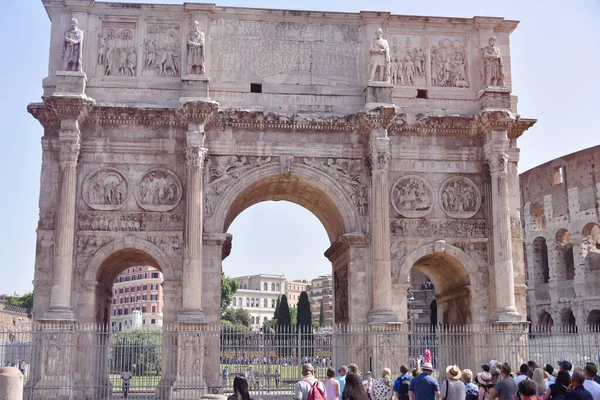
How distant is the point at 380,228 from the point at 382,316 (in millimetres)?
2233

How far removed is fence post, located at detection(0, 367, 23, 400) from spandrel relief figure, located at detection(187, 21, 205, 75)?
489 inches

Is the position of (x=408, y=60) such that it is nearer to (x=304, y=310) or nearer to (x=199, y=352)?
(x=199, y=352)

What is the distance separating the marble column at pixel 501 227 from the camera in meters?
19.1

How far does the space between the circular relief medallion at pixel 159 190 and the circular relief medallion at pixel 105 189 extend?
0.45m

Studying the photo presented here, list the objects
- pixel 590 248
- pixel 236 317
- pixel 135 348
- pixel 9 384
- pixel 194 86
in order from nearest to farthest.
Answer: pixel 9 384 < pixel 135 348 < pixel 194 86 < pixel 590 248 < pixel 236 317

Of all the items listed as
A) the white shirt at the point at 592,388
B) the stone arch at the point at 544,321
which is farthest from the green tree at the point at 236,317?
the white shirt at the point at 592,388

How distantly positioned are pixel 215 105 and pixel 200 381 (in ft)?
22.3

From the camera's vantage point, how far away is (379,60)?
20.1m

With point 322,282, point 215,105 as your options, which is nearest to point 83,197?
point 215,105

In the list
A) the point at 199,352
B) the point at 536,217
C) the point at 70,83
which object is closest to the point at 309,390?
the point at 199,352

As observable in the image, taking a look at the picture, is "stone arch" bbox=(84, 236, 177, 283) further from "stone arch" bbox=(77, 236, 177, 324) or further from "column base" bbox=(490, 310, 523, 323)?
"column base" bbox=(490, 310, 523, 323)

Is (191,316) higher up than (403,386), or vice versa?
(191,316)

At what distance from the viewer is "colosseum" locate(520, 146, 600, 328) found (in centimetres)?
3725

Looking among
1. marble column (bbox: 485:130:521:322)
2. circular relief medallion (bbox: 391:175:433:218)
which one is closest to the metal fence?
marble column (bbox: 485:130:521:322)
